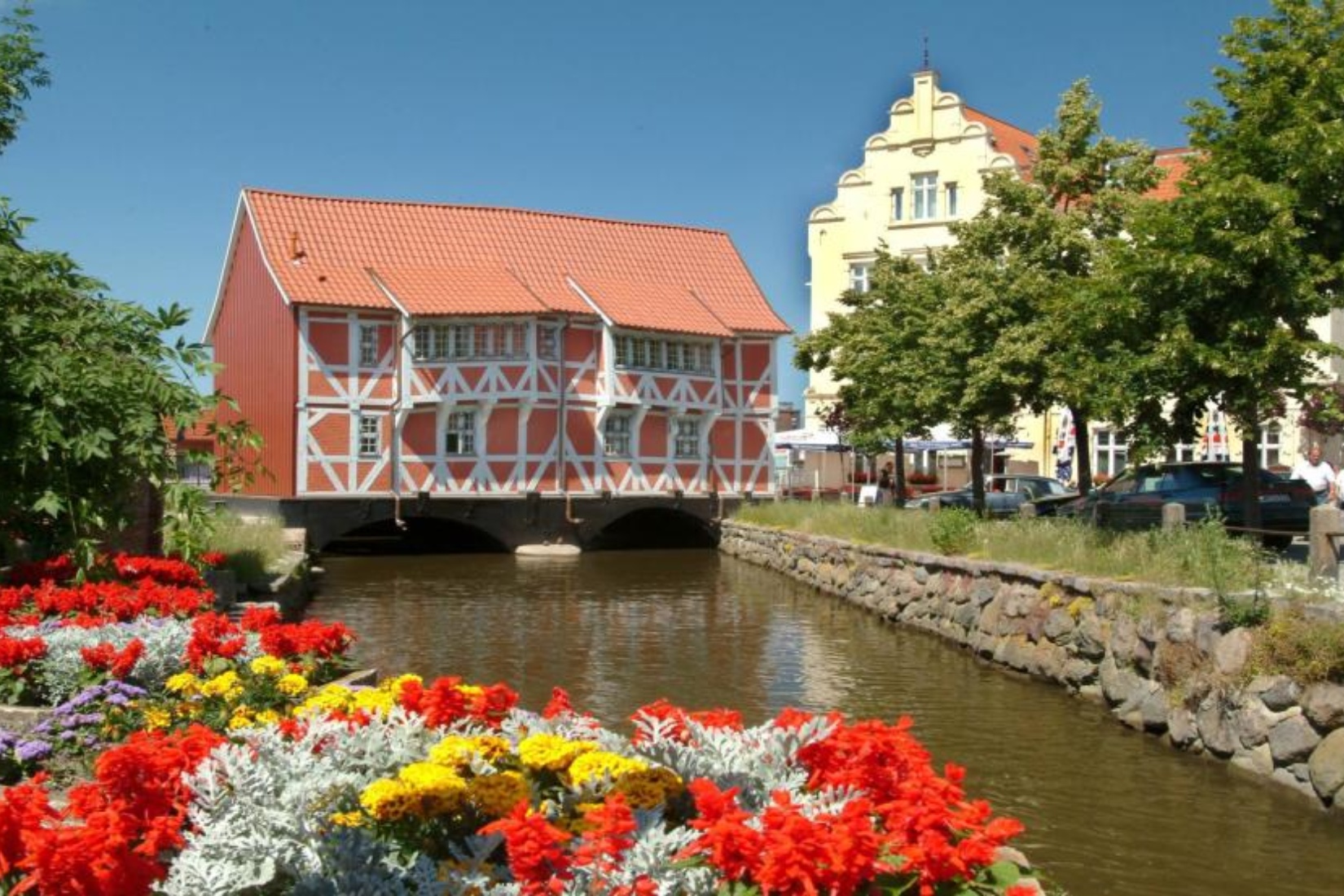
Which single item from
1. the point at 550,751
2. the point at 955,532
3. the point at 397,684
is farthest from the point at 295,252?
the point at 550,751

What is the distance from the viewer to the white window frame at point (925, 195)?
153 ft

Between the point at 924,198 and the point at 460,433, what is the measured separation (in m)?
19.0

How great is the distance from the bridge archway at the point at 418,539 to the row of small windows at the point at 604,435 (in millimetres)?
2368

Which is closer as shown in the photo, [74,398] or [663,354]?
[74,398]

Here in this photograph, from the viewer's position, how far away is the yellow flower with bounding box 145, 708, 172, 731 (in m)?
7.17

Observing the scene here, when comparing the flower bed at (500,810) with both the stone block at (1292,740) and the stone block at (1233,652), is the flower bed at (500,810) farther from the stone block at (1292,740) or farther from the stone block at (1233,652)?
the stone block at (1233,652)

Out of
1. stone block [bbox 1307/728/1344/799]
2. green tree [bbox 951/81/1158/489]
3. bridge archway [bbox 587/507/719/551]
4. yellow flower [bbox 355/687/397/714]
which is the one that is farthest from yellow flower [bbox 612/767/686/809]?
bridge archway [bbox 587/507/719/551]

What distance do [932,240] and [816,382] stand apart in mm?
6225

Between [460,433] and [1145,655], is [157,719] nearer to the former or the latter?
[1145,655]

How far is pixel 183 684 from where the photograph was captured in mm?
7820

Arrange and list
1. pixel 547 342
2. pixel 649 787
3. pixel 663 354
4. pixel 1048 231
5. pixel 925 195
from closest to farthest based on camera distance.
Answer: pixel 649 787 → pixel 1048 231 → pixel 547 342 → pixel 663 354 → pixel 925 195

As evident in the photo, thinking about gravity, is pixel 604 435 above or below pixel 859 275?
below

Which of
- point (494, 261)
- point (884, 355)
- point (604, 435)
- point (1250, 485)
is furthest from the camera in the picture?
point (494, 261)

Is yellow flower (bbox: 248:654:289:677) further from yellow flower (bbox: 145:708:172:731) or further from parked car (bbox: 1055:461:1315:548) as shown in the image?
parked car (bbox: 1055:461:1315:548)
